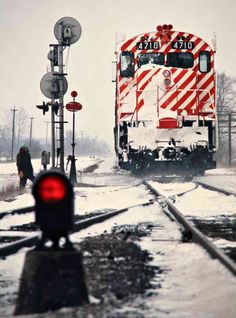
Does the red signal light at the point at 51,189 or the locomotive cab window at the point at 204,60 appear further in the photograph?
the locomotive cab window at the point at 204,60

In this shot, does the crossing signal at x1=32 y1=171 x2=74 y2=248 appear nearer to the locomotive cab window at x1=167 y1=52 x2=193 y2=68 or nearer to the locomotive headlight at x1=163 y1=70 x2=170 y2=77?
the locomotive headlight at x1=163 y1=70 x2=170 y2=77

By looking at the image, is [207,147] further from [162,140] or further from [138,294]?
[138,294]

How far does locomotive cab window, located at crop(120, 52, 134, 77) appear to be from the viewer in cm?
1786

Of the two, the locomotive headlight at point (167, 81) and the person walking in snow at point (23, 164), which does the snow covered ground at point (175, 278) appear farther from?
the locomotive headlight at point (167, 81)

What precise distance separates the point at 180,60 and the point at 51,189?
50.8ft

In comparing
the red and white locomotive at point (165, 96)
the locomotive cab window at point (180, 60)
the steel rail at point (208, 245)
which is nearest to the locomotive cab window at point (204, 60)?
the red and white locomotive at point (165, 96)

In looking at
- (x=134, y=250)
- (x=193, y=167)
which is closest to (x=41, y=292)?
(x=134, y=250)

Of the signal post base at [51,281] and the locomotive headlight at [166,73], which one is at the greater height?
the locomotive headlight at [166,73]

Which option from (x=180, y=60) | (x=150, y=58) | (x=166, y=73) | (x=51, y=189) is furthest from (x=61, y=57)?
(x=51, y=189)

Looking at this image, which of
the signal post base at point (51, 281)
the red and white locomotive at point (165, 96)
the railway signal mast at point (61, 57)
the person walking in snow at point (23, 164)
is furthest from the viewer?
the red and white locomotive at point (165, 96)

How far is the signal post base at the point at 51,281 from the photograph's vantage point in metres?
3.19

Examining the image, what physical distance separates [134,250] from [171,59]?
13228 millimetres

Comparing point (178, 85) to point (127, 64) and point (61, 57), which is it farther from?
point (61, 57)

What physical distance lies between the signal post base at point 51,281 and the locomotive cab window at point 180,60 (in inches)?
603
